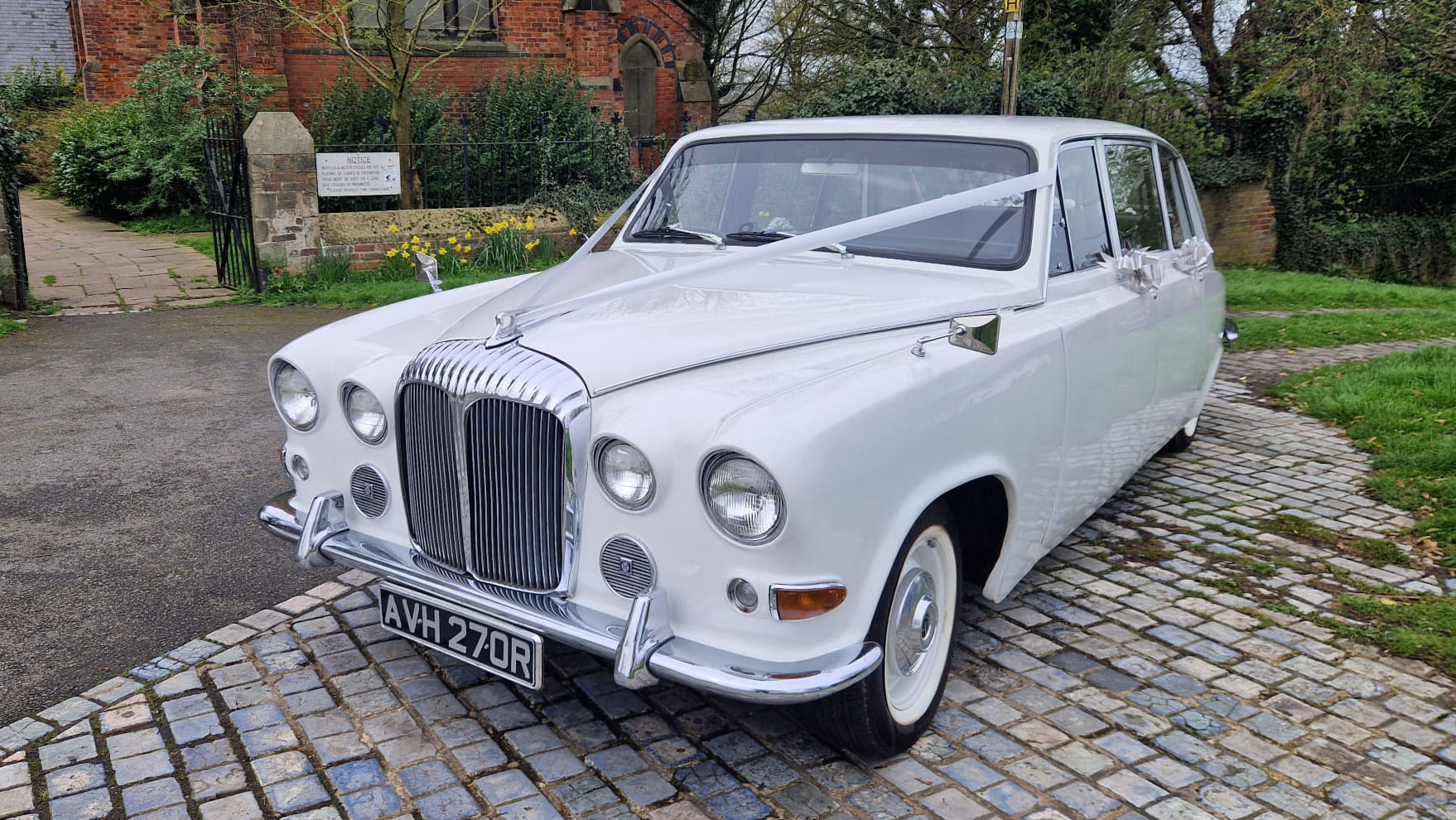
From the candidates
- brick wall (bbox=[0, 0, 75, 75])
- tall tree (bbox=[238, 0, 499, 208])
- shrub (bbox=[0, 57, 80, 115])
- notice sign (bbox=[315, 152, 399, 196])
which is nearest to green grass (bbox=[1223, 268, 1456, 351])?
notice sign (bbox=[315, 152, 399, 196])

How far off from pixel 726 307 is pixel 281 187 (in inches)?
360

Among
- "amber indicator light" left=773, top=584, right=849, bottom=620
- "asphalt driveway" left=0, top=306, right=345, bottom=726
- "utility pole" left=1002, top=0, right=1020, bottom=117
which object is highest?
"utility pole" left=1002, top=0, right=1020, bottom=117

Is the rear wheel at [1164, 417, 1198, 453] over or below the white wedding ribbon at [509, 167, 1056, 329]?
below

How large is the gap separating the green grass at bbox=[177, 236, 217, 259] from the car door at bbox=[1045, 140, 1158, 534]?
12.5 metres

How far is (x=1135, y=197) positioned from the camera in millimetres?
4754

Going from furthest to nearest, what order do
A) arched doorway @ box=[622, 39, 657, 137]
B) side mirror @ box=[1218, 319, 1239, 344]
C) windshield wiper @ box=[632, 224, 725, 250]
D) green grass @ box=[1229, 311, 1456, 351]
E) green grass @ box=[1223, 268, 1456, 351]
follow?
1. arched doorway @ box=[622, 39, 657, 137]
2. green grass @ box=[1223, 268, 1456, 351]
3. green grass @ box=[1229, 311, 1456, 351]
4. side mirror @ box=[1218, 319, 1239, 344]
5. windshield wiper @ box=[632, 224, 725, 250]

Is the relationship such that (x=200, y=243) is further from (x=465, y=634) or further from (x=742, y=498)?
(x=742, y=498)

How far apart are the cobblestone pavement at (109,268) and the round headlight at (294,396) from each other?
8.08 meters

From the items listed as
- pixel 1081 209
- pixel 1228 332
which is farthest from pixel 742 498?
pixel 1228 332

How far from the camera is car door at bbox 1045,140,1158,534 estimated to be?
3734mm

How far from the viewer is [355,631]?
3.87 m

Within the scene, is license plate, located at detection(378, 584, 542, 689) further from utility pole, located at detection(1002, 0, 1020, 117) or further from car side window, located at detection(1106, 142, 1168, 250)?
utility pole, located at detection(1002, 0, 1020, 117)

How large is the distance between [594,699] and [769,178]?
2.13m

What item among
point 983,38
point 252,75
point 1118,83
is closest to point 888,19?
point 983,38
